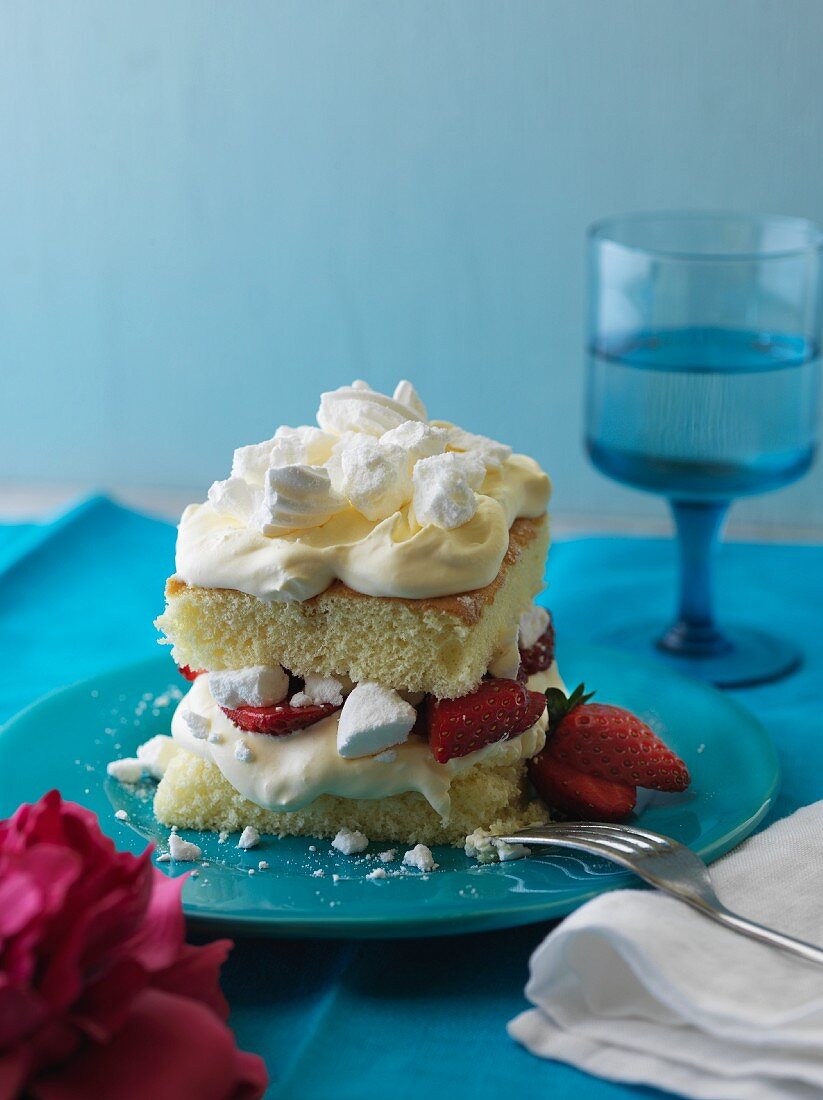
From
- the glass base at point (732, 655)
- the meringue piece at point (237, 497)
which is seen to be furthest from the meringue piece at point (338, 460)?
the glass base at point (732, 655)

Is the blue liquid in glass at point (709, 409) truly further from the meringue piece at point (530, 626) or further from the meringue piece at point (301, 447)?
the meringue piece at point (301, 447)

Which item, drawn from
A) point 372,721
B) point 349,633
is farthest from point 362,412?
point 372,721

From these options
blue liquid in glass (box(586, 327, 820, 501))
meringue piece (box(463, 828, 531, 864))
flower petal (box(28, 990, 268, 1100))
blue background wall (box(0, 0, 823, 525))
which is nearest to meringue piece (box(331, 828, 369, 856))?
meringue piece (box(463, 828, 531, 864))

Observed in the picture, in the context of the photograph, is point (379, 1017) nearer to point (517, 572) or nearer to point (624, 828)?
point (624, 828)

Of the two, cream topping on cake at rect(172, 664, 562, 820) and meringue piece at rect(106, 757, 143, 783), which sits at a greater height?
cream topping on cake at rect(172, 664, 562, 820)

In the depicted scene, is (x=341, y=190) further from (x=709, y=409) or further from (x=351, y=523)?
(x=351, y=523)

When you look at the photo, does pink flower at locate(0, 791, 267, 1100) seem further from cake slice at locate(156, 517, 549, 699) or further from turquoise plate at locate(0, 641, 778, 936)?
cake slice at locate(156, 517, 549, 699)
